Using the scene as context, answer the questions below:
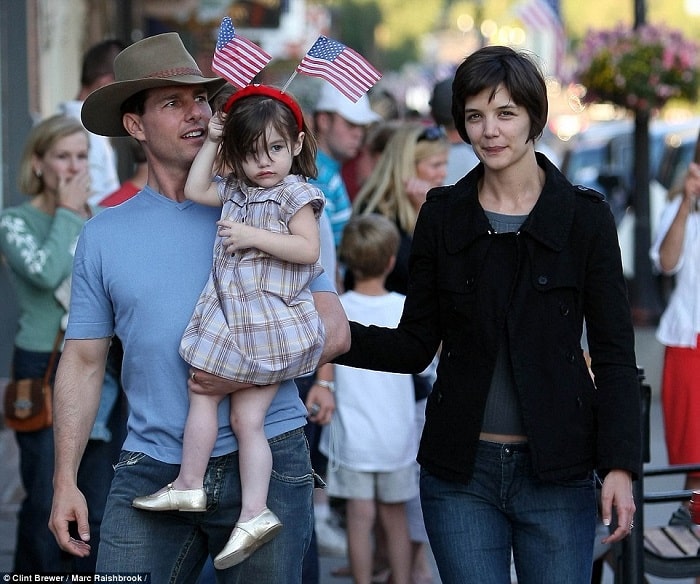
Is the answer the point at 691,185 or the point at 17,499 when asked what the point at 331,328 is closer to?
Answer: the point at 691,185

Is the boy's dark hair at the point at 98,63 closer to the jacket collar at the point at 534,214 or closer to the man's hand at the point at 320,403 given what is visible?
the man's hand at the point at 320,403

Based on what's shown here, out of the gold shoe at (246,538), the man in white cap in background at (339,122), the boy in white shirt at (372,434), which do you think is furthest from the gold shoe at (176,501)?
the man in white cap in background at (339,122)

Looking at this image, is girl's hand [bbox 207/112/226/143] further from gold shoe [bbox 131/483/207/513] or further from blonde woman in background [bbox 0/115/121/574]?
blonde woman in background [bbox 0/115/121/574]

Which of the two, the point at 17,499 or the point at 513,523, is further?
the point at 17,499

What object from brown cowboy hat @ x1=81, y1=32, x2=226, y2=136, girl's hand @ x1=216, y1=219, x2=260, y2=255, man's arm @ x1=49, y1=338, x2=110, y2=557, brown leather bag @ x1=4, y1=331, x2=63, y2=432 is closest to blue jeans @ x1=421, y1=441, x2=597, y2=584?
girl's hand @ x1=216, y1=219, x2=260, y2=255

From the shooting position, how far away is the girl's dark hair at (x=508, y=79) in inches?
133

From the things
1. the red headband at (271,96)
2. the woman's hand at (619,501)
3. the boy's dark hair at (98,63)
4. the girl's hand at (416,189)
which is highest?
the boy's dark hair at (98,63)

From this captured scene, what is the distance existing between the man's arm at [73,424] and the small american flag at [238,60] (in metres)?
0.75

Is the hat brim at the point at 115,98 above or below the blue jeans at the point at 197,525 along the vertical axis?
above

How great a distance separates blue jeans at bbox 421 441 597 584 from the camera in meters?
3.37

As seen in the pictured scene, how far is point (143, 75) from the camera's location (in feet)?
11.4

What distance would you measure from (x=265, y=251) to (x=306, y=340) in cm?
24

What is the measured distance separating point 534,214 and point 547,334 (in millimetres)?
311

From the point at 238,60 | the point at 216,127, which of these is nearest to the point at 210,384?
the point at 216,127
